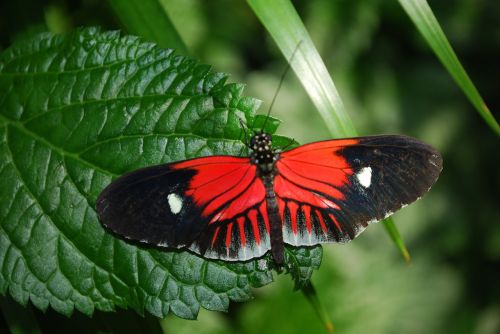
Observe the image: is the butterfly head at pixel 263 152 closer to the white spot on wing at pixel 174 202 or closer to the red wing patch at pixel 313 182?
the red wing patch at pixel 313 182

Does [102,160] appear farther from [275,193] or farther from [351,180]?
[351,180]

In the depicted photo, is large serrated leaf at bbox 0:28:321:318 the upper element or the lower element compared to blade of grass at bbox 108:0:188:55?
lower

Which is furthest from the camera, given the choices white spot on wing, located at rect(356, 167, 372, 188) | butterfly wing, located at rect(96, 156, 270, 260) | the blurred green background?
the blurred green background

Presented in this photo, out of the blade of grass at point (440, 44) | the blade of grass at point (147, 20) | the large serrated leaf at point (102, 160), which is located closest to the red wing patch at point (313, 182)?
the large serrated leaf at point (102, 160)

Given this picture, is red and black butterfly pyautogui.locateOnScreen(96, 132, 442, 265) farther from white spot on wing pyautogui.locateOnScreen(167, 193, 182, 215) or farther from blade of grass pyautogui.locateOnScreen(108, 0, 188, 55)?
blade of grass pyautogui.locateOnScreen(108, 0, 188, 55)

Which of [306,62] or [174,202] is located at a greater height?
[306,62]

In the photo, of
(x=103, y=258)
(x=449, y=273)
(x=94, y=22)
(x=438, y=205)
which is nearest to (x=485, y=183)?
(x=438, y=205)

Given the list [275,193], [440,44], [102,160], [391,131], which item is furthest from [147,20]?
[391,131]

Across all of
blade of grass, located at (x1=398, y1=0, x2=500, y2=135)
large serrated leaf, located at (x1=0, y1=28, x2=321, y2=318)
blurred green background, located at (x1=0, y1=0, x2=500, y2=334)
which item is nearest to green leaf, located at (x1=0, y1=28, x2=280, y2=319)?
large serrated leaf, located at (x1=0, y1=28, x2=321, y2=318)
